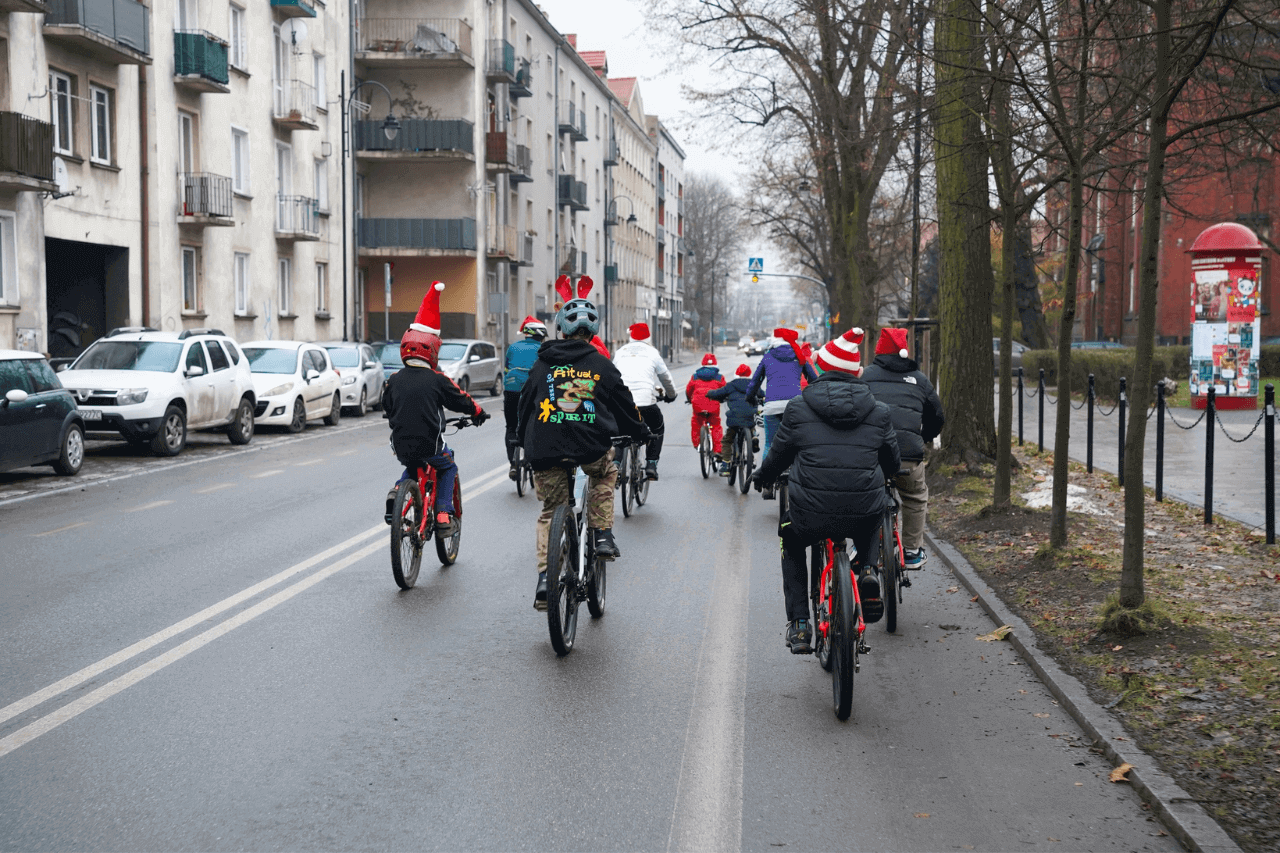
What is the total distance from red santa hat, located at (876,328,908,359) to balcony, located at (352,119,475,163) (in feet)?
124

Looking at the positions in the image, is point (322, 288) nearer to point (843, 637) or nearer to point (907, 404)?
point (907, 404)

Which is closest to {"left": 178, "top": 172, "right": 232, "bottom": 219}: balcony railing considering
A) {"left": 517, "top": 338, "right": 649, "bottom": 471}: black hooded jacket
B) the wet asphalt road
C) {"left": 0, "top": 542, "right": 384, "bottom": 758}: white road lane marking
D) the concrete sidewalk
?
the concrete sidewalk

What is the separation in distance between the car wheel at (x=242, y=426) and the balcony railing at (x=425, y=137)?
24850 millimetres

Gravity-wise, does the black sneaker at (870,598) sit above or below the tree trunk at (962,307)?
below

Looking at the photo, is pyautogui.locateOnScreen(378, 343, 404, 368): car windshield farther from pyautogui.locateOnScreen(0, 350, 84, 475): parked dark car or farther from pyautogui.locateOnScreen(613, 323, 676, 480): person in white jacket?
pyautogui.locateOnScreen(613, 323, 676, 480): person in white jacket

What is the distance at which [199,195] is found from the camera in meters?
28.6

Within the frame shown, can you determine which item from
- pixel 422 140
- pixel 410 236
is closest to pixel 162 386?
pixel 410 236

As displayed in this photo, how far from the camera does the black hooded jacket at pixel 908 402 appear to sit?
26.5 feet

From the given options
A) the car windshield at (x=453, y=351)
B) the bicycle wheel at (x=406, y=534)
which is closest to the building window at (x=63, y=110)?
the car windshield at (x=453, y=351)

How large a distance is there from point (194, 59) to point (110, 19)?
150 inches

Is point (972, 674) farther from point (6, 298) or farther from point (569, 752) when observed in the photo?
point (6, 298)

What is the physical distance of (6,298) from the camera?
22500mm

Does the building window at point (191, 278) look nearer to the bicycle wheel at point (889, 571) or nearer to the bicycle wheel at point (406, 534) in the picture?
the bicycle wheel at point (406, 534)

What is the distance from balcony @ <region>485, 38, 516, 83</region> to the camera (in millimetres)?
48031
